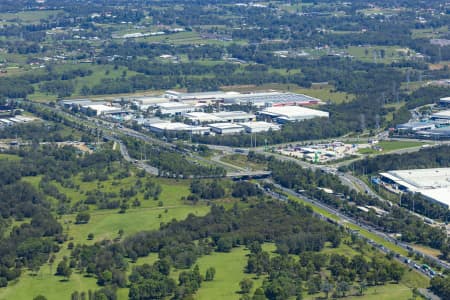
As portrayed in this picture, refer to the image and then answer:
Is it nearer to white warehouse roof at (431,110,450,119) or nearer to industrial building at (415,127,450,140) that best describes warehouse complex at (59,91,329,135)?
white warehouse roof at (431,110,450,119)

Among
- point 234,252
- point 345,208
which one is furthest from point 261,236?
point 345,208

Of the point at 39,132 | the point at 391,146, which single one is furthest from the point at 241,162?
the point at 39,132

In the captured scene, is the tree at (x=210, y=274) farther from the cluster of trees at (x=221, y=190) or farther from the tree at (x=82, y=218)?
the cluster of trees at (x=221, y=190)

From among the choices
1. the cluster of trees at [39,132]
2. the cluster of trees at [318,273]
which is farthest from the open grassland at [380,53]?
the cluster of trees at [318,273]

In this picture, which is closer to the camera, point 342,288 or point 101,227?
point 342,288

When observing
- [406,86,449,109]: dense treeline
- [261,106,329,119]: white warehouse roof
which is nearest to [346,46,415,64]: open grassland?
[406,86,449,109]: dense treeline

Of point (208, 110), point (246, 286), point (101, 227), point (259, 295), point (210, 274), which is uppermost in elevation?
point (259, 295)

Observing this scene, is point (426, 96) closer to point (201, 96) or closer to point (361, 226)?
point (201, 96)
